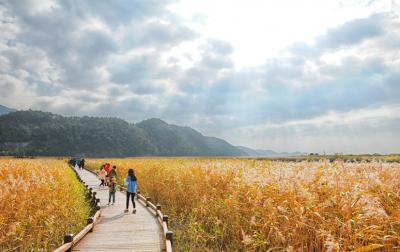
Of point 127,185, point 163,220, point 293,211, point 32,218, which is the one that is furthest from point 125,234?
point 293,211

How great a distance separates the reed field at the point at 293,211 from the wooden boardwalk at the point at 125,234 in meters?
1.00

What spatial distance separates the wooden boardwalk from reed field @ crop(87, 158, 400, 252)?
100 centimetres

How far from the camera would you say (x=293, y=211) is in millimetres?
8320

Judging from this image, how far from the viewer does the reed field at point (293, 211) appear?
278 inches

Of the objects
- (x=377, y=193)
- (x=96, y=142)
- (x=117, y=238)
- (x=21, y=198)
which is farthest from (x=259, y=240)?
(x=96, y=142)

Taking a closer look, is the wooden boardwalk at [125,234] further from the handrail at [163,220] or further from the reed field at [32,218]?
the reed field at [32,218]

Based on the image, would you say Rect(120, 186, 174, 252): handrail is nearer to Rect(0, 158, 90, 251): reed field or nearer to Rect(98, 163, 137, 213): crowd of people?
Rect(98, 163, 137, 213): crowd of people

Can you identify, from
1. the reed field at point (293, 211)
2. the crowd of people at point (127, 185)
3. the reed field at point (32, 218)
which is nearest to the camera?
the reed field at point (293, 211)

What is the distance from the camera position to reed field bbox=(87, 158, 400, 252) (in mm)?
7070

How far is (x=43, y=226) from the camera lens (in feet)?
40.0

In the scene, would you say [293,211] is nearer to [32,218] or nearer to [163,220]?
[163,220]

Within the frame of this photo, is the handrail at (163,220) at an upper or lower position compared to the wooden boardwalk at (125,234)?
upper

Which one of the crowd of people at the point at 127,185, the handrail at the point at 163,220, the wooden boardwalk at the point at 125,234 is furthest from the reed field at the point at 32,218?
the handrail at the point at 163,220

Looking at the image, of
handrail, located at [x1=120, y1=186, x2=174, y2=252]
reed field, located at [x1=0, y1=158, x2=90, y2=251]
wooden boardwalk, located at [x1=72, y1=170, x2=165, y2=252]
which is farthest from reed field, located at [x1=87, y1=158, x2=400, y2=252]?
reed field, located at [x1=0, y1=158, x2=90, y2=251]
